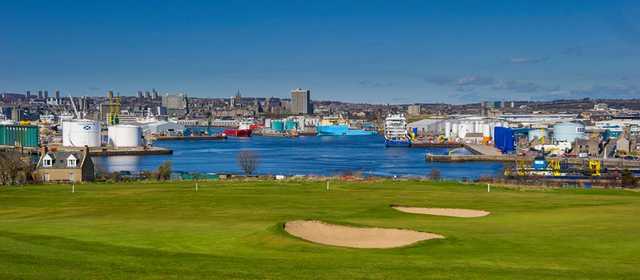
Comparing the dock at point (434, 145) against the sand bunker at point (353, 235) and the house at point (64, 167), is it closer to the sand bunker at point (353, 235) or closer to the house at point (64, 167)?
the house at point (64, 167)

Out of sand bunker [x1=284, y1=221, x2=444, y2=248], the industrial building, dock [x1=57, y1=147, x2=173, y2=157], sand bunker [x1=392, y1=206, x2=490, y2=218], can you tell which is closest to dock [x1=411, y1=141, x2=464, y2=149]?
dock [x1=57, y1=147, x2=173, y2=157]

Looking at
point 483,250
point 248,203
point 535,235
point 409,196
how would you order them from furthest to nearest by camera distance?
point 409,196
point 248,203
point 535,235
point 483,250

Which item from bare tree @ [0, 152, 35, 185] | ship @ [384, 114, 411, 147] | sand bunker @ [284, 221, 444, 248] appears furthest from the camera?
ship @ [384, 114, 411, 147]

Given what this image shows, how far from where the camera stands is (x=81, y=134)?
115062mm

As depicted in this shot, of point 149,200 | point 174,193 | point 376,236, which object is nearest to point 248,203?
point 149,200

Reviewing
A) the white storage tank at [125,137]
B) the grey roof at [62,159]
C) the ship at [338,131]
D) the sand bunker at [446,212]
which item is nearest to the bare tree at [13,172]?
the grey roof at [62,159]

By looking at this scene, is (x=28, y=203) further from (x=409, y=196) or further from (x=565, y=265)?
(x=565, y=265)

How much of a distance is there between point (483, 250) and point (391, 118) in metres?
124

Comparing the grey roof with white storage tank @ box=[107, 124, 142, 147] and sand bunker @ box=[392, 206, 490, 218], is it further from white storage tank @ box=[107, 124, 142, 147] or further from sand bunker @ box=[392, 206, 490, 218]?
white storage tank @ box=[107, 124, 142, 147]

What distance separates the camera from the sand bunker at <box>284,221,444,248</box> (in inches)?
630

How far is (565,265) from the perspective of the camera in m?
12.5

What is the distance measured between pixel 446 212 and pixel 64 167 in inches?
1072

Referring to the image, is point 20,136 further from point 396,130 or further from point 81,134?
point 396,130

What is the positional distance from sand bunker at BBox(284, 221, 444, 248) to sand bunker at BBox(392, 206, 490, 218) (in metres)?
6.54
